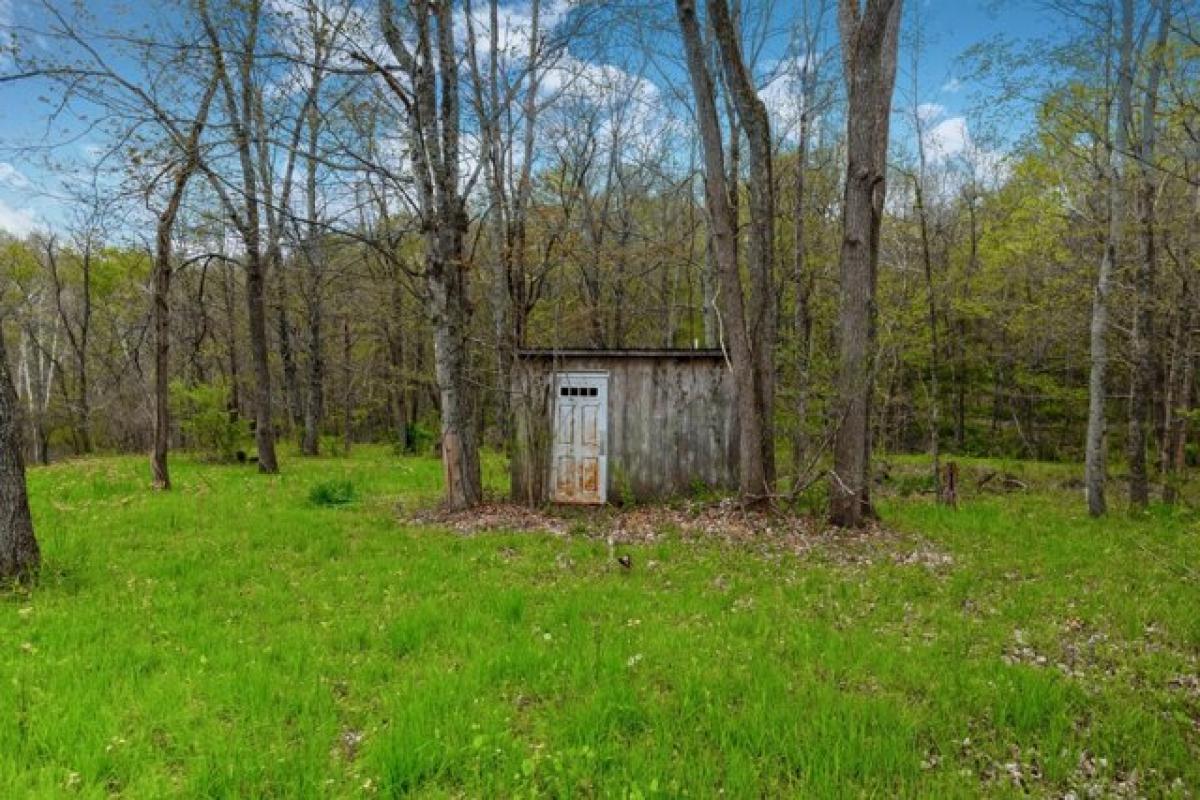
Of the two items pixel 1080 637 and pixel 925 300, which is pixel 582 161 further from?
pixel 1080 637

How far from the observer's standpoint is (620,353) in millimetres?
10742

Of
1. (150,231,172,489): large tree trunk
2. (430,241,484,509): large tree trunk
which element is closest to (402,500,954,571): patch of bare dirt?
(430,241,484,509): large tree trunk

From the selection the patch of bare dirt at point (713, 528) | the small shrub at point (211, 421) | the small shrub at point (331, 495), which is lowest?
the patch of bare dirt at point (713, 528)

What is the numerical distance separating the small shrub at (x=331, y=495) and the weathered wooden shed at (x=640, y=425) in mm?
2726

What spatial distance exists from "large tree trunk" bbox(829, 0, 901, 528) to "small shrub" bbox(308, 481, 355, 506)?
7491 millimetres

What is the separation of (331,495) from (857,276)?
338 inches

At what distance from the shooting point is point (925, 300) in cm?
1639

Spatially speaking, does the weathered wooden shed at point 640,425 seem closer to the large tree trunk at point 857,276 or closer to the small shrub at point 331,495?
the large tree trunk at point 857,276

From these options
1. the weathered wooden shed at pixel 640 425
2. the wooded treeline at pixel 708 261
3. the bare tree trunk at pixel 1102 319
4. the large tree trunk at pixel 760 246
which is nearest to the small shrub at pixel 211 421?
the wooded treeline at pixel 708 261

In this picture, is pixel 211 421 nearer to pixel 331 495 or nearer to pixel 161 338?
pixel 161 338

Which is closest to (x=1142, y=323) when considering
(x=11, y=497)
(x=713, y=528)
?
(x=713, y=528)

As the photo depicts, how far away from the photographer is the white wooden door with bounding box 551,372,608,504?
423 inches

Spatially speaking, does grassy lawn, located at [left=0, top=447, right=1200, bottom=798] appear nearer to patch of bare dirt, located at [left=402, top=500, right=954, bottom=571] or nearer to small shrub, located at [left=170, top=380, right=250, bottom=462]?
patch of bare dirt, located at [left=402, top=500, right=954, bottom=571]

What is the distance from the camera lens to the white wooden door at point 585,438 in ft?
35.2
